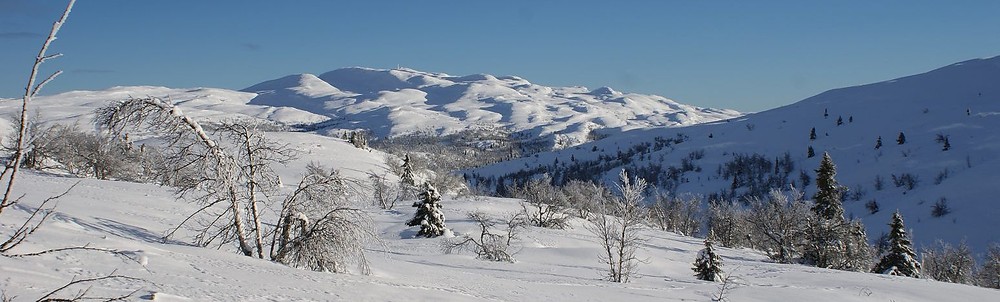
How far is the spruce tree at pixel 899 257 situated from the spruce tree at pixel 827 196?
3785mm

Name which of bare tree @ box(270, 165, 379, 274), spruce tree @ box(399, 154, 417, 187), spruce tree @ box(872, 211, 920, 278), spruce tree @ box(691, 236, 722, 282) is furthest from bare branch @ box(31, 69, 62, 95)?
spruce tree @ box(399, 154, 417, 187)

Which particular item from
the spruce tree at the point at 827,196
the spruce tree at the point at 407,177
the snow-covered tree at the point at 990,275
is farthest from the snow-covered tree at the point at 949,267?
the spruce tree at the point at 407,177

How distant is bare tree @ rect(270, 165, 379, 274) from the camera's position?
14.4m

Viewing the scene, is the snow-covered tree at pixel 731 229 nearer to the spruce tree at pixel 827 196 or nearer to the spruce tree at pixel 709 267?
the spruce tree at pixel 827 196

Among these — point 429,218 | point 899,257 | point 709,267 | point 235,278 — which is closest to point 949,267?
point 899,257

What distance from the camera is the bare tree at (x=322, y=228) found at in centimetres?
1443

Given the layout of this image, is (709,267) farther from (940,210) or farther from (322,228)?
(940,210)

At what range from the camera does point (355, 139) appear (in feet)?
491

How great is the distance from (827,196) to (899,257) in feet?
20.6

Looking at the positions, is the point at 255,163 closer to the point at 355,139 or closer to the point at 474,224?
the point at 474,224

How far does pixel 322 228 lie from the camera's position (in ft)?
48.3

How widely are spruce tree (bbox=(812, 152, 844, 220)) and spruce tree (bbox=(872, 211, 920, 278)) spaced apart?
3.79 metres

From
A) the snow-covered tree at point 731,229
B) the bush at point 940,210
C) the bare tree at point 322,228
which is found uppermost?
the bare tree at point 322,228

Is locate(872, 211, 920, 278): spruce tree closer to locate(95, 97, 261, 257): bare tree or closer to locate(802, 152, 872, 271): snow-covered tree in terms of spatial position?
locate(802, 152, 872, 271): snow-covered tree
